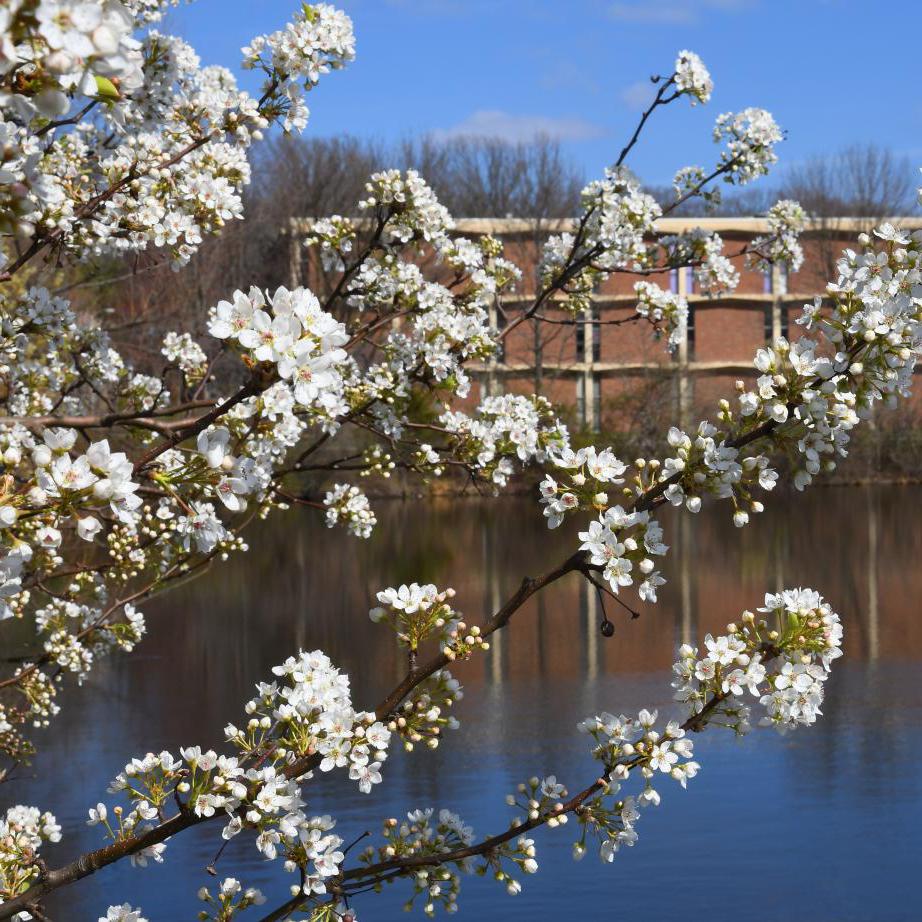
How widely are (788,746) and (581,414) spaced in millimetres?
35350

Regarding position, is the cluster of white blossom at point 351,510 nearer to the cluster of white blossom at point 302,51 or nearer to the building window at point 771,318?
the cluster of white blossom at point 302,51

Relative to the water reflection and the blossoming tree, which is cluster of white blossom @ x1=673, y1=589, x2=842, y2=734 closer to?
the blossoming tree

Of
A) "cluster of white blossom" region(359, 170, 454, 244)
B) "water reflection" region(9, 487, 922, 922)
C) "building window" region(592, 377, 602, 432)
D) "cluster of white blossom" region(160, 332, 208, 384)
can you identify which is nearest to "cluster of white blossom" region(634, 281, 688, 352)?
"cluster of white blossom" region(359, 170, 454, 244)

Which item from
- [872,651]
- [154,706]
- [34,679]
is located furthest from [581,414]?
[34,679]

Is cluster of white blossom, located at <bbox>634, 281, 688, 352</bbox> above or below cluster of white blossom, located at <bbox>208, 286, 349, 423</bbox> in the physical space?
above

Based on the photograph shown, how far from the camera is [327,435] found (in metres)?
5.02

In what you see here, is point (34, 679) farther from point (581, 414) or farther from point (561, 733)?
point (581, 414)

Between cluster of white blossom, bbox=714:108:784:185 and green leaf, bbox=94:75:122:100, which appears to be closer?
green leaf, bbox=94:75:122:100

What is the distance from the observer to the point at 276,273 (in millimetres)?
48125

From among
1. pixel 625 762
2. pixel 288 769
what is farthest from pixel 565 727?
pixel 288 769

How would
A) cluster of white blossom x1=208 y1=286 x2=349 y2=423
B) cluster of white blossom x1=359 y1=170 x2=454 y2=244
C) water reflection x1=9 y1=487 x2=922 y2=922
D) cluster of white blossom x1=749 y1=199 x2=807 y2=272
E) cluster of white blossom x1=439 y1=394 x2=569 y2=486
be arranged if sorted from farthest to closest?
water reflection x1=9 y1=487 x2=922 y2=922 → cluster of white blossom x1=749 y1=199 x2=807 y2=272 → cluster of white blossom x1=359 y1=170 x2=454 y2=244 → cluster of white blossom x1=439 y1=394 x2=569 y2=486 → cluster of white blossom x1=208 y1=286 x2=349 y2=423

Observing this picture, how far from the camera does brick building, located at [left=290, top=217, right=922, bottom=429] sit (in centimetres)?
4475

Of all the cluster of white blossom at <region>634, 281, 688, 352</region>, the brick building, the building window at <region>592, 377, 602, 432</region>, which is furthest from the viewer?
the building window at <region>592, 377, 602, 432</region>

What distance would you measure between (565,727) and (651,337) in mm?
34754
